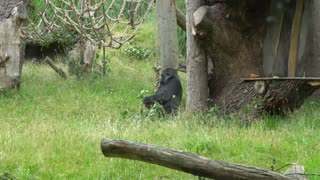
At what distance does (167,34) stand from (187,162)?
468 cm

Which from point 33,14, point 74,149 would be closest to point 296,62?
point 74,149

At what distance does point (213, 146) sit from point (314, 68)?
3368 millimetres

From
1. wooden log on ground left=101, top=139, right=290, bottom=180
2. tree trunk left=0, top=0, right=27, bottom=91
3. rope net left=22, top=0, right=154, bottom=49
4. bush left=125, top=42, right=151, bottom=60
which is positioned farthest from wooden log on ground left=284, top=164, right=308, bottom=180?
bush left=125, top=42, right=151, bottom=60

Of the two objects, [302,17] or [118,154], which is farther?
[302,17]

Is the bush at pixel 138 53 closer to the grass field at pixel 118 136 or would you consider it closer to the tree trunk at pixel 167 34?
the grass field at pixel 118 136

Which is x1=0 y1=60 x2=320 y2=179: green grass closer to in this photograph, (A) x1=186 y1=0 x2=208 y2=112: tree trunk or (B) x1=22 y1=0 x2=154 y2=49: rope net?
(A) x1=186 y1=0 x2=208 y2=112: tree trunk

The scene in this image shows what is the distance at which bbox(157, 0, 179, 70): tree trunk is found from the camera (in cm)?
816

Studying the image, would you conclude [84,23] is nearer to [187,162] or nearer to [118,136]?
[118,136]

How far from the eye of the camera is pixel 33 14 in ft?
58.3

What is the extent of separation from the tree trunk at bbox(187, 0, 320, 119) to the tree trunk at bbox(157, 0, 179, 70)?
1.81 feet

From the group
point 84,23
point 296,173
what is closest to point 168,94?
point 296,173

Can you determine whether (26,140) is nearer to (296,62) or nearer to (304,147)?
(304,147)

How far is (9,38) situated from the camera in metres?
9.40

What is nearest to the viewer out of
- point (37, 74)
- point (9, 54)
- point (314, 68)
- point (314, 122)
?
point (314, 122)
